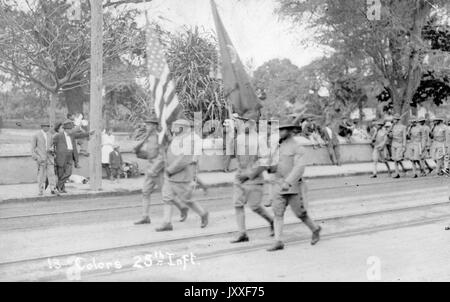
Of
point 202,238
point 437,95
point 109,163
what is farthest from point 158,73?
point 437,95

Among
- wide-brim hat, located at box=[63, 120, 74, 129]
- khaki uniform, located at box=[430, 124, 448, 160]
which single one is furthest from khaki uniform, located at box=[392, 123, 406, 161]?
wide-brim hat, located at box=[63, 120, 74, 129]

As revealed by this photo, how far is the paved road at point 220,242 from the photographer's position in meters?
6.90

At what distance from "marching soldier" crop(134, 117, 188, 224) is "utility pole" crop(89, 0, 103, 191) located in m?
4.62

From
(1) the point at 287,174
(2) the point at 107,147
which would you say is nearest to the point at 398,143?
(2) the point at 107,147

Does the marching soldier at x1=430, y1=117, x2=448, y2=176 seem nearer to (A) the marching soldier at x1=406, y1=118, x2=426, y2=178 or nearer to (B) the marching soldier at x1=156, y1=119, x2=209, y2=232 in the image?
(A) the marching soldier at x1=406, y1=118, x2=426, y2=178

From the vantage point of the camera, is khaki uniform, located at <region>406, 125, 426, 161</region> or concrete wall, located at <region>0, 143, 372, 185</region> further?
khaki uniform, located at <region>406, 125, 426, 161</region>

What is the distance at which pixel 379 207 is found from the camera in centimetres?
1198

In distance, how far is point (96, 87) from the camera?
582 inches

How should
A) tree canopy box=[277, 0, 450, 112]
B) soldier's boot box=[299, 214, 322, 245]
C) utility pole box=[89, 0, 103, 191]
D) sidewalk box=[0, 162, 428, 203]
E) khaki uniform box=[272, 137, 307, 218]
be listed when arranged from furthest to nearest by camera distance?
tree canopy box=[277, 0, 450, 112]
utility pole box=[89, 0, 103, 191]
sidewalk box=[0, 162, 428, 203]
soldier's boot box=[299, 214, 322, 245]
khaki uniform box=[272, 137, 307, 218]

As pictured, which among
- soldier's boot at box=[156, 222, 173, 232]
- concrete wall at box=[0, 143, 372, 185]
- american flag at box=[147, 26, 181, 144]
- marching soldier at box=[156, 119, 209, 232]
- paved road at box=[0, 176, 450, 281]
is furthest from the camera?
concrete wall at box=[0, 143, 372, 185]

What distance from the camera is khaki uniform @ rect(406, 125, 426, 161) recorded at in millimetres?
19156

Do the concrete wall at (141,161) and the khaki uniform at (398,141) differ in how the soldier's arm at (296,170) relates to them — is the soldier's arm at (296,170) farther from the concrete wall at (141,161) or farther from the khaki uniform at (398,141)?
the khaki uniform at (398,141)

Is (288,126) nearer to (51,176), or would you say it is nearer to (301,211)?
(301,211)

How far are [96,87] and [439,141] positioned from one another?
396 inches
